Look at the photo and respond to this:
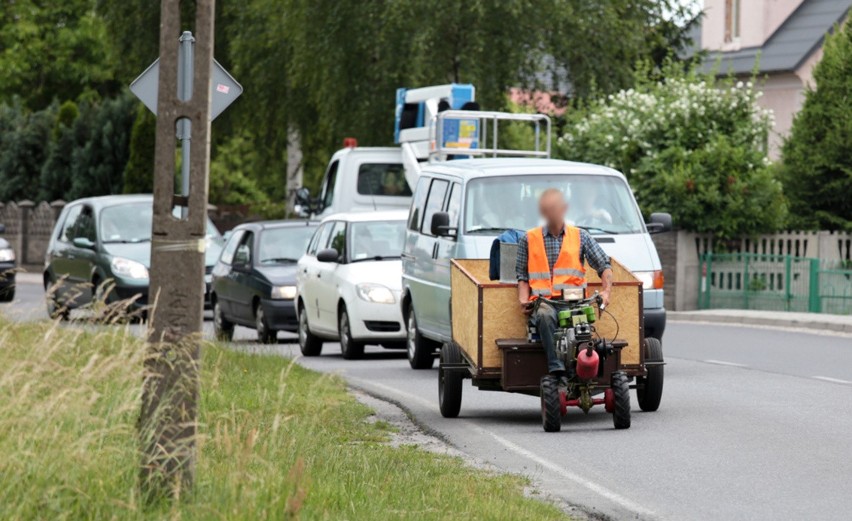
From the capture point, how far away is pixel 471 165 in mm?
16672

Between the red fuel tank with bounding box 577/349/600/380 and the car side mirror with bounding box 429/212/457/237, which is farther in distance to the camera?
the car side mirror with bounding box 429/212/457/237

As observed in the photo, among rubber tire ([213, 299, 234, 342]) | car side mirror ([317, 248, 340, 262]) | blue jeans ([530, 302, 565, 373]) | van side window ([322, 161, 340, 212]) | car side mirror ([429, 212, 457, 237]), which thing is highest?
van side window ([322, 161, 340, 212])

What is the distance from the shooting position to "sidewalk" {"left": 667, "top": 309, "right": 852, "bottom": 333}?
25.9m

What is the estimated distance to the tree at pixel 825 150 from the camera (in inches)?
1224

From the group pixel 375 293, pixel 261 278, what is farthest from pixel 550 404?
pixel 261 278

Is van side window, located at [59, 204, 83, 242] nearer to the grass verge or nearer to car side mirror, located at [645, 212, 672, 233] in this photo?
car side mirror, located at [645, 212, 672, 233]

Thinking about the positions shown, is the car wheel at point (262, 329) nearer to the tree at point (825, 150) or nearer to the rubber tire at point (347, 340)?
the rubber tire at point (347, 340)

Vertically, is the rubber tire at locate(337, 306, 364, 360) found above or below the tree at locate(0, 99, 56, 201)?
below

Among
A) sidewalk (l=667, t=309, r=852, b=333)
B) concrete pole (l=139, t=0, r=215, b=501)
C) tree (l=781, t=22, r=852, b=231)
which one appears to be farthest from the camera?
tree (l=781, t=22, r=852, b=231)

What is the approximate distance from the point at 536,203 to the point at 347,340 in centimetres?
474

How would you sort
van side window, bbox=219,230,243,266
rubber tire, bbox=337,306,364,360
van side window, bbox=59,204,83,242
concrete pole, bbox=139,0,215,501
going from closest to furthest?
concrete pole, bbox=139,0,215,501
rubber tire, bbox=337,306,364,360
van side window, bbox=219,230,243,266
van side window, bbox=59,204,83,242

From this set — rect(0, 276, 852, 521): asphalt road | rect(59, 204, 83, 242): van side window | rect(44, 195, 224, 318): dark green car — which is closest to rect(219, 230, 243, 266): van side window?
rect(44, 195, 224, 318): dark green car

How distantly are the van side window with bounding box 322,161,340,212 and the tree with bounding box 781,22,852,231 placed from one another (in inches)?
340

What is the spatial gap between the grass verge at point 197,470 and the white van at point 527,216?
561 centimetres
